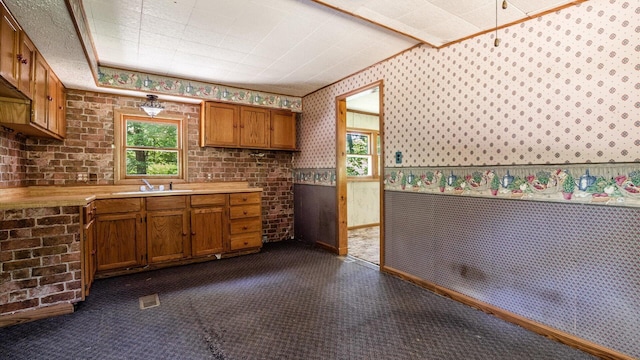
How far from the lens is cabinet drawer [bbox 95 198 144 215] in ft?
10.7

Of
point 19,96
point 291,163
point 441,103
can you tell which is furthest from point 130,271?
point 441,103

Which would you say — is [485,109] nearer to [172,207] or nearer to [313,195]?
[313,195]

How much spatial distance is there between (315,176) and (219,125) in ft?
5.55

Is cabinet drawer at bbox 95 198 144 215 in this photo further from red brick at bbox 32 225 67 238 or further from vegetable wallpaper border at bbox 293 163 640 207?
vegetable wallpaper border at bbox 293 163 640 207

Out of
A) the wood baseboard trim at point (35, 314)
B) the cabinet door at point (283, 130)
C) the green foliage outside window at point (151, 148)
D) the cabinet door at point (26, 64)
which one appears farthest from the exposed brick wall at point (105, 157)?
the wood baseboard trim at point (35, 314)

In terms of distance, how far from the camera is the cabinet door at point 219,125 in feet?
14.2

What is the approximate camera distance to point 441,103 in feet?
9.45

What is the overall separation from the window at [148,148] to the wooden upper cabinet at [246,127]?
0.41m

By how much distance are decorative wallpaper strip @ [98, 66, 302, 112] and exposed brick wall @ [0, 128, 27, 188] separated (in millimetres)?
1056

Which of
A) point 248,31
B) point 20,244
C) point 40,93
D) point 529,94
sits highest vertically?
point 248,31

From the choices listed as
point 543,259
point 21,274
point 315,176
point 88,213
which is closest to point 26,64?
point 88,213

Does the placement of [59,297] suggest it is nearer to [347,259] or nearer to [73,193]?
[73,193]

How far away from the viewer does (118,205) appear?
3.36 meters

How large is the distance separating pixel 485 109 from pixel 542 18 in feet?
2.40
